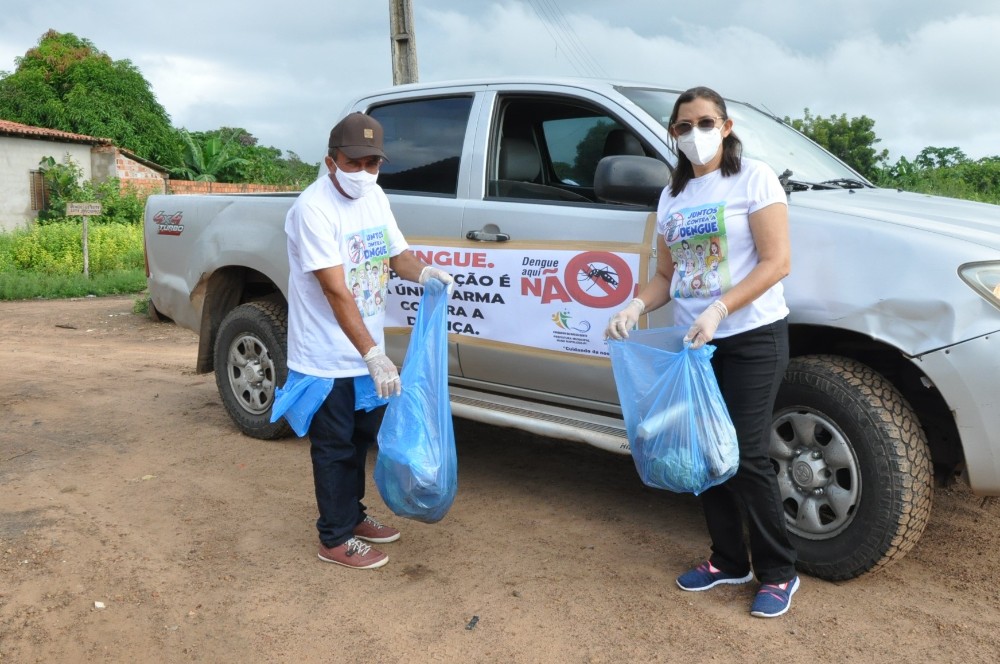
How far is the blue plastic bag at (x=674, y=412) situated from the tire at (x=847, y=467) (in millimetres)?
443

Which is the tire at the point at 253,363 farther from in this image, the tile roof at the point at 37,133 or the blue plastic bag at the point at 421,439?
the tile roof at the point at 37,133

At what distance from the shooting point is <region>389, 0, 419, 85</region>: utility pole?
984 cm

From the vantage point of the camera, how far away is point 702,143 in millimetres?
3064

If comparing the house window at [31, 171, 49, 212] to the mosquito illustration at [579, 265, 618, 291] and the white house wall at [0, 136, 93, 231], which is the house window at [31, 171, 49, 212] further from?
the mosquito illustration at [579, 265, 618, 291]

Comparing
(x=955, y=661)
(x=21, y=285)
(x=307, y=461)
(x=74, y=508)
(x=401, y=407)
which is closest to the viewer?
→ (x=955, y=661)

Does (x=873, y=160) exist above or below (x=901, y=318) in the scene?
above

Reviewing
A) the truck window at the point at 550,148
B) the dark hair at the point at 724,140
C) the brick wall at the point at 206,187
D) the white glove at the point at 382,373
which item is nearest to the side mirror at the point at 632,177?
the dark hair at the point at 724,140

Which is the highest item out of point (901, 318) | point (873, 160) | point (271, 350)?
point (873, 160)

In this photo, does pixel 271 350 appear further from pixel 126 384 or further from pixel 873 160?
pixel 873 160

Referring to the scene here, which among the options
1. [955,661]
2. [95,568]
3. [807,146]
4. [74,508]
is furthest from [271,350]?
[955,661]

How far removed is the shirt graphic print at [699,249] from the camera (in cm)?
307

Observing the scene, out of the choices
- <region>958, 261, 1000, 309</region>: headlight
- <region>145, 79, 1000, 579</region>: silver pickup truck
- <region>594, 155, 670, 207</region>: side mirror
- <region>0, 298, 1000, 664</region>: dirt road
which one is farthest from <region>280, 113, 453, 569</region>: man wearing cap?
<region>958, 261, 1000, 309</region>: headlight

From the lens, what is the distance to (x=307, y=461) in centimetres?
507

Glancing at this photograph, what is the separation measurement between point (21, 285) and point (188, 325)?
10.5 m
